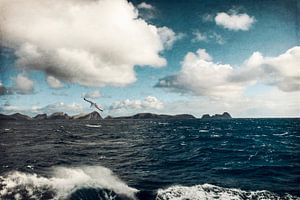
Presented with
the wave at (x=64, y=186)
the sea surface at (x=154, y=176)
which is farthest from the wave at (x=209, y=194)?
the wave at (x=64, y=186)

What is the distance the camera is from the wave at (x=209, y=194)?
22234mm

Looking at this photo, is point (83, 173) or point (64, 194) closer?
point (64, 194)

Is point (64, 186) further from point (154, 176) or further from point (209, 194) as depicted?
point (209, 194)

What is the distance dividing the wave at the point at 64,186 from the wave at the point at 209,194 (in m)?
2.89

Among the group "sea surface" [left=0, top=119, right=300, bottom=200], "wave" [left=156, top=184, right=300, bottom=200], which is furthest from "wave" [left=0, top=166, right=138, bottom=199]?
"wave" [left=156, top=184, right=300, bottom=200]

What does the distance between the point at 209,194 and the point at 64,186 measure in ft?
39.8

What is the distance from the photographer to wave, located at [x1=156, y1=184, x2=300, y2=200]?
2223 cm

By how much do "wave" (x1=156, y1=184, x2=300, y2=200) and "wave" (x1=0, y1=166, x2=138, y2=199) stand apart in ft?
9.47

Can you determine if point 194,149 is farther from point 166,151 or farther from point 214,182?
point 214,182

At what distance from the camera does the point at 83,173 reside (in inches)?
1168

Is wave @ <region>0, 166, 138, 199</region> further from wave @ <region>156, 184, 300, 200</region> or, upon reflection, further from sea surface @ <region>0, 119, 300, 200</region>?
wave @ <region>156, 184, 300, 200</region>

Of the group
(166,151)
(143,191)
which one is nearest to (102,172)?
(143,191)

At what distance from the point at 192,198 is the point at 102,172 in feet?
40.8

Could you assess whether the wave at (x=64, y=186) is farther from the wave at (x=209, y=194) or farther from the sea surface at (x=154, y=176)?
the wave at (x=209, y=194)
